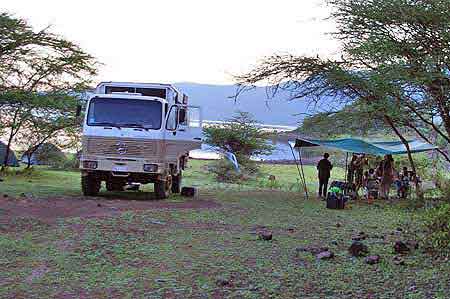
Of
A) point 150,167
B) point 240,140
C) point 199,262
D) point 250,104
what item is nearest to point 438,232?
point 199,262

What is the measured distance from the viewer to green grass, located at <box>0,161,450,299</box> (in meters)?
6.16

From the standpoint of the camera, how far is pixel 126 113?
14570mm

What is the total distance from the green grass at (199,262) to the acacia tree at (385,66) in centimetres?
335

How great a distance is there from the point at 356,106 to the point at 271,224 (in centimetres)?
786

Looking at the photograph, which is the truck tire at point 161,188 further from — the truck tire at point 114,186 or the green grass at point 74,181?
the green grass at point 74,181

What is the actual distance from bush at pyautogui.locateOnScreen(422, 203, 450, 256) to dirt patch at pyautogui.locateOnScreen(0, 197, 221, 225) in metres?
5.82

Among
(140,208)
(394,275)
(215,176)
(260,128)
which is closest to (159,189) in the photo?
(140,208)

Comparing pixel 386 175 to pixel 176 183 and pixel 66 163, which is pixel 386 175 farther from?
pixel 66 163

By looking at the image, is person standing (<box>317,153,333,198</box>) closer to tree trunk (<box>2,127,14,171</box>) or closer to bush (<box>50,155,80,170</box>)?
tree trunk (<box>2,127,14,171</box>)

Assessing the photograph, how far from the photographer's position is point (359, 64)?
16906 mm

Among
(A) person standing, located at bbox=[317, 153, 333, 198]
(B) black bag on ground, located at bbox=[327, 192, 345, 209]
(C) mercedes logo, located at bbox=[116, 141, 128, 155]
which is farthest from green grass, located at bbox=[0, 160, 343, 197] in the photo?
(B) black bag on ground, located at bbox=[327, 192, 345, 209]

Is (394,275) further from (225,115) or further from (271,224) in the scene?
(225,115)

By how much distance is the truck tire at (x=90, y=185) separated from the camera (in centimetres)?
1559

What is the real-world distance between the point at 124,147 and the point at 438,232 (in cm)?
800
